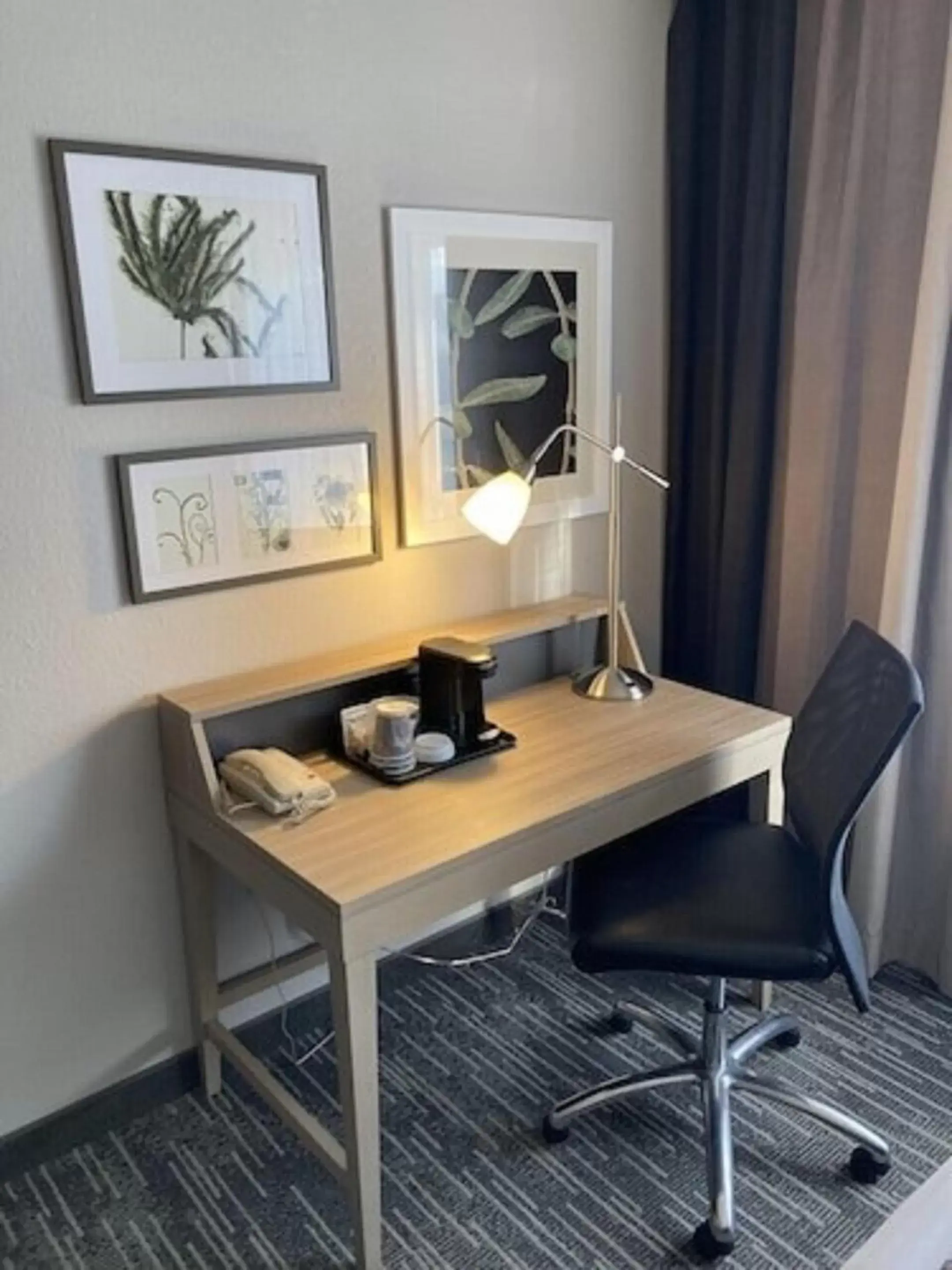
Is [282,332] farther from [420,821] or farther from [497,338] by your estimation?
[420,821]

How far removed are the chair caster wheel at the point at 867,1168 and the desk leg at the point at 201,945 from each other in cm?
120

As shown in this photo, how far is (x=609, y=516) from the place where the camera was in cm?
241

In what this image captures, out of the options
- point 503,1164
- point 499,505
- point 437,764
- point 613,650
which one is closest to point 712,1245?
point 503,1164

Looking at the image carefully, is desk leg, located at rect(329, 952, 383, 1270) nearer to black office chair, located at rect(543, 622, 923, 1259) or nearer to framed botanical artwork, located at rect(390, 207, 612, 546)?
black office chair, located at rect(543, 622, 923, 1259)

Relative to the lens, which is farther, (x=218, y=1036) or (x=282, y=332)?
(x=218, y=1036)

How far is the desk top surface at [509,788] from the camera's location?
1519 mm

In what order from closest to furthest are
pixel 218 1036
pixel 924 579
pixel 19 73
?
pixel 19 73 → pixel 218 1036 → pixel 924 579

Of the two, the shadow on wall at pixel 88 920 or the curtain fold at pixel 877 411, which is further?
the curtain fold at pixel 877 411

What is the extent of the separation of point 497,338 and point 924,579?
1.03m

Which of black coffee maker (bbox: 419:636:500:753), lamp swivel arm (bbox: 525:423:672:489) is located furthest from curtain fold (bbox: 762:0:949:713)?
black coffee maker (bbox: 419:636:500:753)

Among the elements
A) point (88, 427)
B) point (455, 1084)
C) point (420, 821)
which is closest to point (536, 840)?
point (420, 821)

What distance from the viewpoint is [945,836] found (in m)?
2.21

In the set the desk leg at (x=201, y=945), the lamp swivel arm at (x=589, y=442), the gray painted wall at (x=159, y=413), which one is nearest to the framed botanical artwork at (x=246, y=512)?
the gray painted wall at (x=159, y=413)

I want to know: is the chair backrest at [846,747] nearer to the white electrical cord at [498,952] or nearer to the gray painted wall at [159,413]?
the white electrical cord at [498,952]
